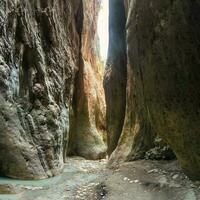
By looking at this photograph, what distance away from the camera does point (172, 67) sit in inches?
194

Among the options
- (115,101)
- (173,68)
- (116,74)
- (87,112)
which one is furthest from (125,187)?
(87,112)

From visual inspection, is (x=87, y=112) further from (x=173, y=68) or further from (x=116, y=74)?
(x=173, y=68)

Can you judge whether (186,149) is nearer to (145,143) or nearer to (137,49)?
(137,49)

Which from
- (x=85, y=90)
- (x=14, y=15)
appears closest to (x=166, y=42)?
(x=14, y=15)

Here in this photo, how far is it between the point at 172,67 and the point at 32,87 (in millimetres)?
5151

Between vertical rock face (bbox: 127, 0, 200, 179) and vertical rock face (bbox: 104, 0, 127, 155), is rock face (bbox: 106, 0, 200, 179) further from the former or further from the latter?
vertical rock face (bbox: 104, 0, 127, 155)

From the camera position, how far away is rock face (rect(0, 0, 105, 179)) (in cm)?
748

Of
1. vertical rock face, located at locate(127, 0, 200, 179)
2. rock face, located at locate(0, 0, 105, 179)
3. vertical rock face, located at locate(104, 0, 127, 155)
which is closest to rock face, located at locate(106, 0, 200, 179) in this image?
vertical rock face, located at locate(127, 0, 200, 179)

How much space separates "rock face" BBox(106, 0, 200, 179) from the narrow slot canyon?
0.02 meters

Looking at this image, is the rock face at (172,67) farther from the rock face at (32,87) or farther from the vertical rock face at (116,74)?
the vertical rock face at (116,74)

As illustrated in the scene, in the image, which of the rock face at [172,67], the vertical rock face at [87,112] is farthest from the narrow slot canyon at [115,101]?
the vertical rock face at [87,112]

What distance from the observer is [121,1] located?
13.5 metres

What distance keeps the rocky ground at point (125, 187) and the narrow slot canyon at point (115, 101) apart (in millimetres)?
21

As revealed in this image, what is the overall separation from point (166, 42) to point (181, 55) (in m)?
0.39
